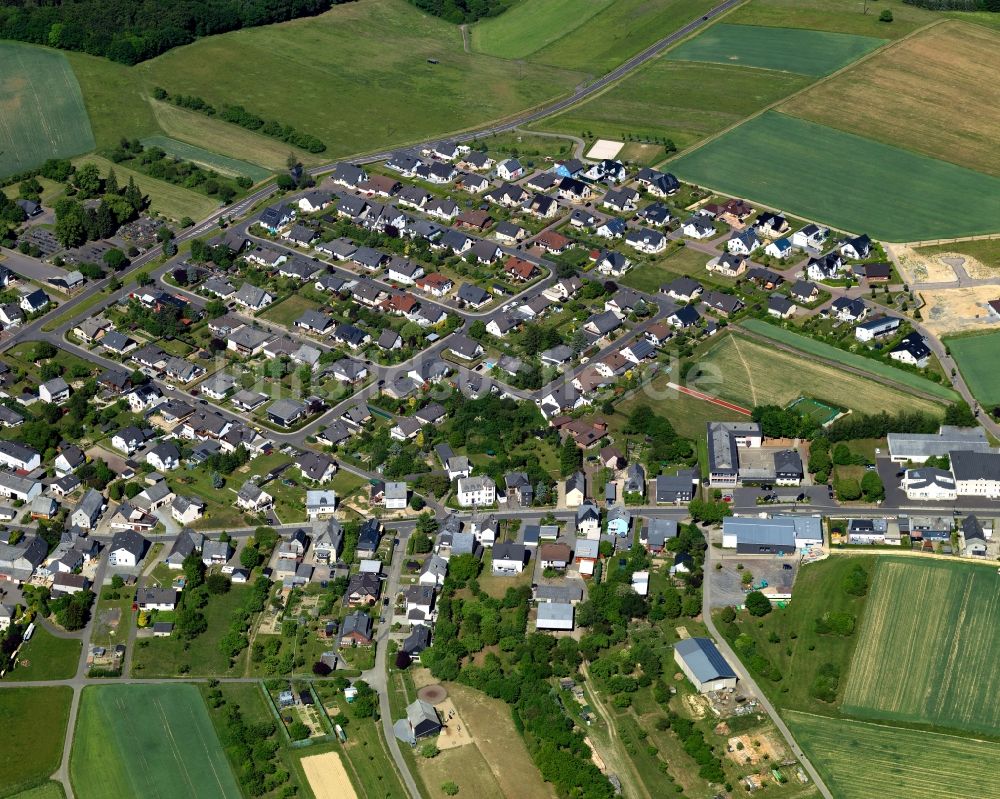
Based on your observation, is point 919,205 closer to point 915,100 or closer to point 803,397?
point 915,100

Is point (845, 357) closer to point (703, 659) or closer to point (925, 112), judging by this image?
point (703, 659)

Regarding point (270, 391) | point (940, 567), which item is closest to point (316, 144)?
point (270, 391)

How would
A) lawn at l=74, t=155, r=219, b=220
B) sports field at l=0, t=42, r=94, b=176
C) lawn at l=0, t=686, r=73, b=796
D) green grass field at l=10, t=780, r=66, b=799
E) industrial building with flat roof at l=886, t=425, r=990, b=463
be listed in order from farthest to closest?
sports field at l=0, t=42, r=94, b=176, lawn at l=74, t=155, r=219, b=220, industrial building with flat roof at l=886, t=425, r=990, b=463, lawn at l=0, t=686, r=73, b=796, green grass field at l=10, t=780, r=66, b=799

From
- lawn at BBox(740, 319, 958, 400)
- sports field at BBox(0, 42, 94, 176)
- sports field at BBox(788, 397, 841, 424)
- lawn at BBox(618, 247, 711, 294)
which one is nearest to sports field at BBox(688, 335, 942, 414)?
sports field at BBox(788, 397, 841, 424)

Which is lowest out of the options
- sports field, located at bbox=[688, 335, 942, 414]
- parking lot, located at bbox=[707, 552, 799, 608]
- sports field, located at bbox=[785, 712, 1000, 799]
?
Result: sports field, located at bbox=[785, 712, 1000, 799]

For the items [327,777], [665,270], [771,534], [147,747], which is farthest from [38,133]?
[771,534]

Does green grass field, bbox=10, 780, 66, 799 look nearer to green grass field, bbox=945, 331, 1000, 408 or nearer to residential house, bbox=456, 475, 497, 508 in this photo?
residential house, bbox=456, 475, 497, 508

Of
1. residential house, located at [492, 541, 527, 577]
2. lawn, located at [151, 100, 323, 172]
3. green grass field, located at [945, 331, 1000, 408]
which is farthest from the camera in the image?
lawn, located at [151, 100, 323, 172]

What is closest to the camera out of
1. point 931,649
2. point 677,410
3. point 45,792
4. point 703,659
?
point 45,792
